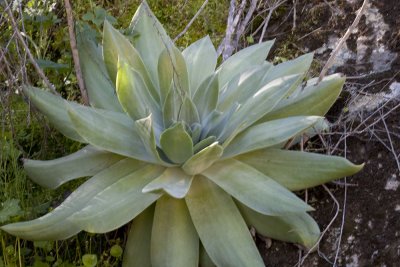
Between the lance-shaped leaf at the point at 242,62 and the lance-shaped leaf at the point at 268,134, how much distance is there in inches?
11.2

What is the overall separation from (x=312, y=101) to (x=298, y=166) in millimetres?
207

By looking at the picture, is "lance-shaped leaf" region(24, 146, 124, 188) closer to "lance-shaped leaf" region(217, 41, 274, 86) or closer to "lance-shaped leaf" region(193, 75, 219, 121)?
"lance-shaped leaf" region(193, 75, 219, 121)

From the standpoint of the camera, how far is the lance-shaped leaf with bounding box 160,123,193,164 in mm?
1431

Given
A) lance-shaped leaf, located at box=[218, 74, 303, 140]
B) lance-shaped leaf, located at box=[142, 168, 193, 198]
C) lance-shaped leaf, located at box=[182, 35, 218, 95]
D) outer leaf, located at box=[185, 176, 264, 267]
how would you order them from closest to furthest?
1. lance-shaped leaf, located at box=[142, 168, 193, 198]
2. outer leaf, located at box=[185, 176, 264, 267]
3. lance-shaped leaf, located at box=[218, 74, 303, 140]
4. lance-shaped leaf, located at box=[182, 35, 218, 95]

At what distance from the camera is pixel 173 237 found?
1.51 m

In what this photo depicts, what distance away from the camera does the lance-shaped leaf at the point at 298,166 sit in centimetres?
148

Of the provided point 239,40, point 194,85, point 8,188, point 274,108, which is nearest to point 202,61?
point 194,85

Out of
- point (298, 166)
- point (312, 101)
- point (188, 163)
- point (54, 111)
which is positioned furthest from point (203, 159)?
point (54, 111)

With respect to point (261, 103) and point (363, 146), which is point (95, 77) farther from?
point (363, 146)

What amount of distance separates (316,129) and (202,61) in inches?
15.6

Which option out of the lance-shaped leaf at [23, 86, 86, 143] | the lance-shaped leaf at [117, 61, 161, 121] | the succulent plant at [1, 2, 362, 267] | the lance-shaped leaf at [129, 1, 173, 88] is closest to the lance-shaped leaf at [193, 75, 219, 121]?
the succulent plant at [1, 2, 362, 267]

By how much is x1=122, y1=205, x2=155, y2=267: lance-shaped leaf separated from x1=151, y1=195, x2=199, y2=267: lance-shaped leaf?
0.06 m

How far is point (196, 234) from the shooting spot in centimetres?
153

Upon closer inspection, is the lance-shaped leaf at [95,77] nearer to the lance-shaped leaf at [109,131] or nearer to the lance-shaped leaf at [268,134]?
the lance-shaped leaf at [109,131]
